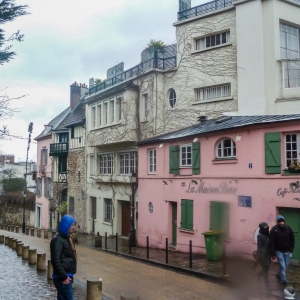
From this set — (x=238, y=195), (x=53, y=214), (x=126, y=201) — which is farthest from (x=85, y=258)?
(x=53, y=214)

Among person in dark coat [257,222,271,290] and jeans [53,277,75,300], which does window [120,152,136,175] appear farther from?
jeans [53,277,75,300]

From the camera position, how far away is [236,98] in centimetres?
1911

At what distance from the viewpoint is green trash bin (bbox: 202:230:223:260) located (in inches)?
547

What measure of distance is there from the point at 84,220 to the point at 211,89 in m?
14.5

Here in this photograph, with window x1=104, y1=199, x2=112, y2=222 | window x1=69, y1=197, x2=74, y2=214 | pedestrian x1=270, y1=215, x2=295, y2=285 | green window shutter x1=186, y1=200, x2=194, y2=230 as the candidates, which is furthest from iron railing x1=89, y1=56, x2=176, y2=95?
pedestrian x1=270, y1=215, x2=295, y2=285

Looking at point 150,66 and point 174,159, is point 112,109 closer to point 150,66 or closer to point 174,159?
point 150,66

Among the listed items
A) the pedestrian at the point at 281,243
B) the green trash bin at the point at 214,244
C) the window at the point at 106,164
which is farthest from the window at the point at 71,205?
the pedestrian at the point at 281,243

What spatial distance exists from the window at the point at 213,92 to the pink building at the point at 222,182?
5.26 ft

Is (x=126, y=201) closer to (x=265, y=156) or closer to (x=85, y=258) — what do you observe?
(x=85, y=258)

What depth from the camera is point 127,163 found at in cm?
2441

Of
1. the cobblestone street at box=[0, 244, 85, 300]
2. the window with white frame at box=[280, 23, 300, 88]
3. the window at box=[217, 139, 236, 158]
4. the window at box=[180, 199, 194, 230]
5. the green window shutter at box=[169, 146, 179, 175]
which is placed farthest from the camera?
the window with white frame at box=[280, 23, 300, 88]

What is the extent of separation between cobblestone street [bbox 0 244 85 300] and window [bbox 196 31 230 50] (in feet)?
44.2

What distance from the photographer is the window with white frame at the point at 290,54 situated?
17.6 metres

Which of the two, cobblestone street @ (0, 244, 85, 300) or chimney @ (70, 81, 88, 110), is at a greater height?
chimney @ (70, 81, 88, 110)
